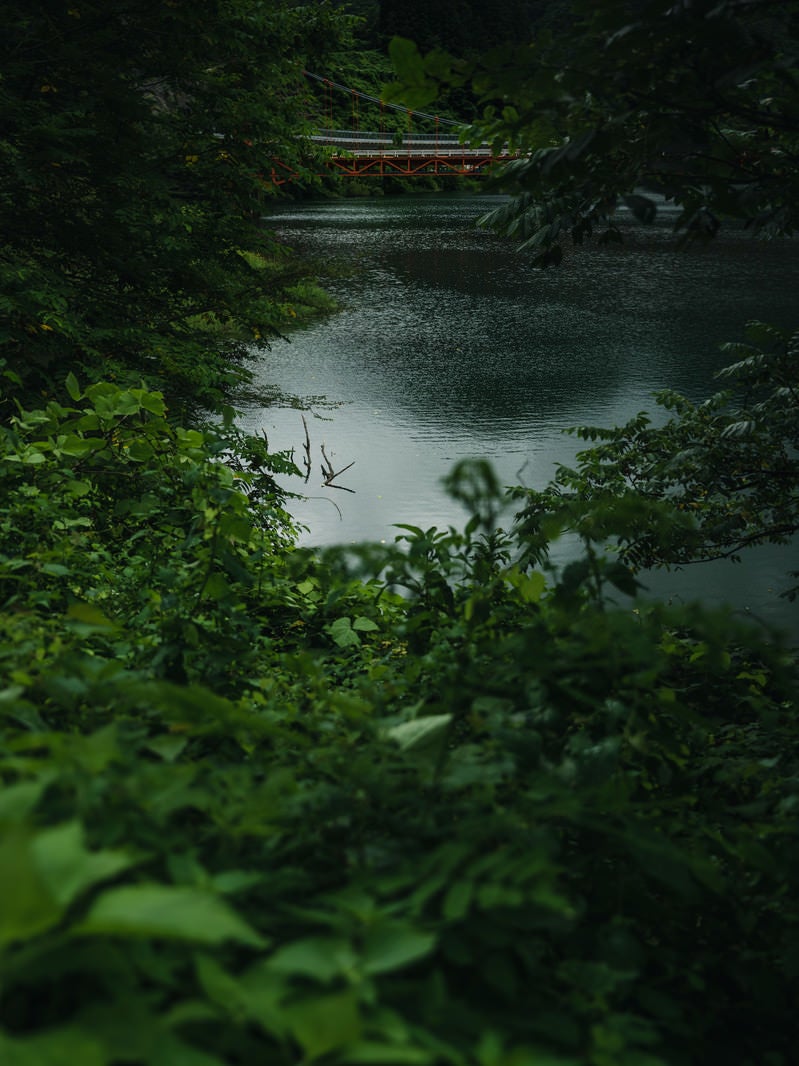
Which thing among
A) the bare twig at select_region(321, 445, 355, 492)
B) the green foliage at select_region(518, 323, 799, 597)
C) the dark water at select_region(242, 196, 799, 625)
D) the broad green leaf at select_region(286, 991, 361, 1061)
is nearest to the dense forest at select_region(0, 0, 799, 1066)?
the broad green leaf at select_region(286, 991, 361, 1061)

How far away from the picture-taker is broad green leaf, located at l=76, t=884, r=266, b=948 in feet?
1.87

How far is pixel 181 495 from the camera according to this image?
311 cm

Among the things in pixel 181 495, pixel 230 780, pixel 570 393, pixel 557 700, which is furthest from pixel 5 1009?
pixel 570 393

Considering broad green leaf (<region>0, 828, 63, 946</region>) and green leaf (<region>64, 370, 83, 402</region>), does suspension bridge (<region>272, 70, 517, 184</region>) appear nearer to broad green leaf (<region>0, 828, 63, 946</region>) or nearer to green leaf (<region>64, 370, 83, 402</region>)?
green leaf (<region>64, 370, 83, 402</region>)

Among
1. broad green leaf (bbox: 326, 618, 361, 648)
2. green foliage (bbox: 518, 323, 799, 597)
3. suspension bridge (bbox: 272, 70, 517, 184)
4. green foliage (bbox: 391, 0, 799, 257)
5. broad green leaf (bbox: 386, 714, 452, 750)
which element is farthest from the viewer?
suspension bridge (bbox: 272, 70, 517, 184)

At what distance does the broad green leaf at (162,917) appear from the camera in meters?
0.57

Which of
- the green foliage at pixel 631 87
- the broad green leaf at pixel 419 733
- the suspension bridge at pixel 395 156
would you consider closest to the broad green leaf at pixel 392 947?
the broad green leaf at pixel 419 733

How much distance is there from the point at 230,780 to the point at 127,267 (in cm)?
667

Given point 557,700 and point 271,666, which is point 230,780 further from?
point 271,666

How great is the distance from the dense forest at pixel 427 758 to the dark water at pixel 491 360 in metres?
2.83

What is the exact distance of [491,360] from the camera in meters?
16.7

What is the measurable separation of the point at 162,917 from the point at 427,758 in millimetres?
539

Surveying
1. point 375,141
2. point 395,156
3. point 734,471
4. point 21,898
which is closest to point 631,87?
point 21,898

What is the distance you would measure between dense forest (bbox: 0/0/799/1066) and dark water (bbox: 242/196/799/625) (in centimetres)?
283
